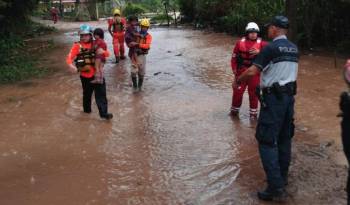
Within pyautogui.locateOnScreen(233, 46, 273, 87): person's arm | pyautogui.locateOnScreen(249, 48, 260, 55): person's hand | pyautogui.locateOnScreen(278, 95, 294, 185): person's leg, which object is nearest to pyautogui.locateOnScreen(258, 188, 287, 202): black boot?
pyautogui.locateOnScreen(278, 95, 294, 185): person's leg

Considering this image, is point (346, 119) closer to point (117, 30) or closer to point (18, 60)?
point (117, 30)

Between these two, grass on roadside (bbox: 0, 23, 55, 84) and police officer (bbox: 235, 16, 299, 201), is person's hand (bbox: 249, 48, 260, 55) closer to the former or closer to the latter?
police officer (bbox: 235, 16, 299, 201)

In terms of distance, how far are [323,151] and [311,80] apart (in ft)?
16.9

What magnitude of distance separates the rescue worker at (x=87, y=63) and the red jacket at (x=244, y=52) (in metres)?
2.37

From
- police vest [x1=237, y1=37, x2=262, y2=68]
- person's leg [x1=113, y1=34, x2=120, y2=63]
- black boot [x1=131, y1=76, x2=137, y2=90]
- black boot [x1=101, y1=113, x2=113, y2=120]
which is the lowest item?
black boot [x1=101, y1=113, x2=113, y2=120]

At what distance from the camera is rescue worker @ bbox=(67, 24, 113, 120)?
8.46m

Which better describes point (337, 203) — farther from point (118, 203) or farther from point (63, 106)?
point (63, 106)

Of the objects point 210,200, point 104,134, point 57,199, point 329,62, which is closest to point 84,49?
point 104,134

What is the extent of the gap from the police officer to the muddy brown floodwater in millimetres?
363

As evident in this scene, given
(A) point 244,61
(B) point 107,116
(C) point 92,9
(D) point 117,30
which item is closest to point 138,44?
(B) point 107,116

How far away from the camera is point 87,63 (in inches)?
342

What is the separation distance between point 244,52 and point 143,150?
2400 millimetres

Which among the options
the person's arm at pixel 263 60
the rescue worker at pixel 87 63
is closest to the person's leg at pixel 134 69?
the rescue worker at pixel 87 63

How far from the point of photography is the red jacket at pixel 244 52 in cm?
814
